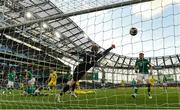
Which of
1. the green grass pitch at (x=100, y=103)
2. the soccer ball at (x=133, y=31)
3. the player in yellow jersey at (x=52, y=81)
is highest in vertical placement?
the soccer ball at (x=133, y=31)

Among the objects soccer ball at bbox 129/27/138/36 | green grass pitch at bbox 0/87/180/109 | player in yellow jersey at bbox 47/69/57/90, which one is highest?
soccer ball at bbox 129/27/138/36

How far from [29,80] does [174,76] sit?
767cm

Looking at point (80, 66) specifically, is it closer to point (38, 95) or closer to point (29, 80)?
point (38, 95)

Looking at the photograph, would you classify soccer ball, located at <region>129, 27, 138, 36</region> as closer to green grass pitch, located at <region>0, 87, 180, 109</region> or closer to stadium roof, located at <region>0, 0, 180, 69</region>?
stadium roof, located at <region>0, 0, 180, 69</region>

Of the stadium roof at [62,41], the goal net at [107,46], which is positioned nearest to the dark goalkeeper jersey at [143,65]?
the goal net at [107,46]

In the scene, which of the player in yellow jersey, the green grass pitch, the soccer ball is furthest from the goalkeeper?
the player in yellow jersey

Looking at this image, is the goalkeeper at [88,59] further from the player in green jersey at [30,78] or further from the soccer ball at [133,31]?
the player in green jersey at [30,78]

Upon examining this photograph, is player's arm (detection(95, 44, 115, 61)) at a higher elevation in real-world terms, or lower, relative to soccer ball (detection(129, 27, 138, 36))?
lower

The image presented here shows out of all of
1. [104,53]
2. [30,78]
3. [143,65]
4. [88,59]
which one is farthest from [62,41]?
[30,78]

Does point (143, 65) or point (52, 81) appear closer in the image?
point (143, 65)

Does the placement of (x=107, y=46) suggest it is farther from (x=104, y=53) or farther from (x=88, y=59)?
(x=88, y=59)

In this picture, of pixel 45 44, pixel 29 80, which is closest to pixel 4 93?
pixel 29 80

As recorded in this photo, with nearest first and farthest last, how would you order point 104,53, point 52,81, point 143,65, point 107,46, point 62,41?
point 107,46 → point 104,53 → point 62,41 → point 143,65 → point 52,81

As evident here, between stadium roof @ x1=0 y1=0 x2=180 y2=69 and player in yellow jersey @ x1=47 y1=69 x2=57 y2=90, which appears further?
player in yellow jersey @ x1=47 y1=69 x2=57 y2=90
